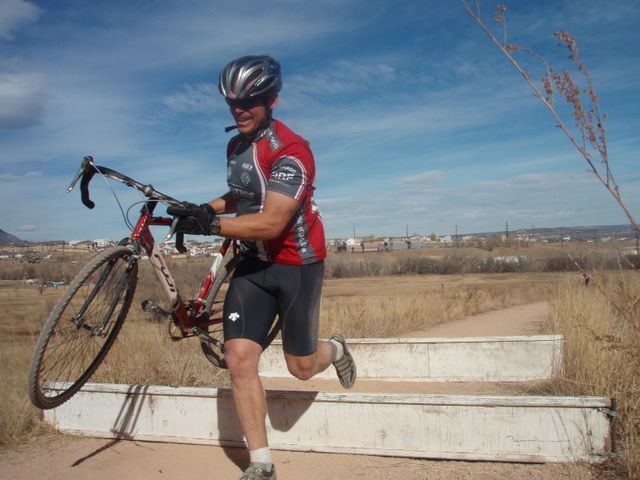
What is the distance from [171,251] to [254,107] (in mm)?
1606

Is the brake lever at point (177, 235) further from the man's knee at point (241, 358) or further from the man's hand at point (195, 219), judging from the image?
the man's knee at point (241, 358)

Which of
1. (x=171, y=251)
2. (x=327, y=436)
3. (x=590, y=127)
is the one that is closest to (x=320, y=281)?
(x=327, y=436)

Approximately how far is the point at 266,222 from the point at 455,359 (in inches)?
161

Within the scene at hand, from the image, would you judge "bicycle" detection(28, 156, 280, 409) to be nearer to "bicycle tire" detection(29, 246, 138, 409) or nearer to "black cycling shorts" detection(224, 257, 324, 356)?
"bicycle tire" detection(29, 246, 138, 409)

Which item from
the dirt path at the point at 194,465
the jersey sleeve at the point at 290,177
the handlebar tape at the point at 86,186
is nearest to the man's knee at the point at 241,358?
the dirt path at the point at 194,465

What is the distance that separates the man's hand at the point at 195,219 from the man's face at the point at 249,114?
656mm

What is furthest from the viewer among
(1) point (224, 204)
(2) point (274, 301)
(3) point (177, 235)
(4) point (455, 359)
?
(4) point (455, 359)

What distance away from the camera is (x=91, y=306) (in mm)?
3912

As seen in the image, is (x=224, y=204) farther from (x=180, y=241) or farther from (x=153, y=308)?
(x=153, y=308)

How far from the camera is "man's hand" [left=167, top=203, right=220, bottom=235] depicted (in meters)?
3.23

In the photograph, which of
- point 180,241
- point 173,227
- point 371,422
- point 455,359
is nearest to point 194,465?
point 371,422

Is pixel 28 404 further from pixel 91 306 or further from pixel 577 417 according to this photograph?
pixel 577 417

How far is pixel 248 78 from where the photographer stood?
353 centimetres

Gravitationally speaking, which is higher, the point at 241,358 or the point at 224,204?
the point at 224,204
